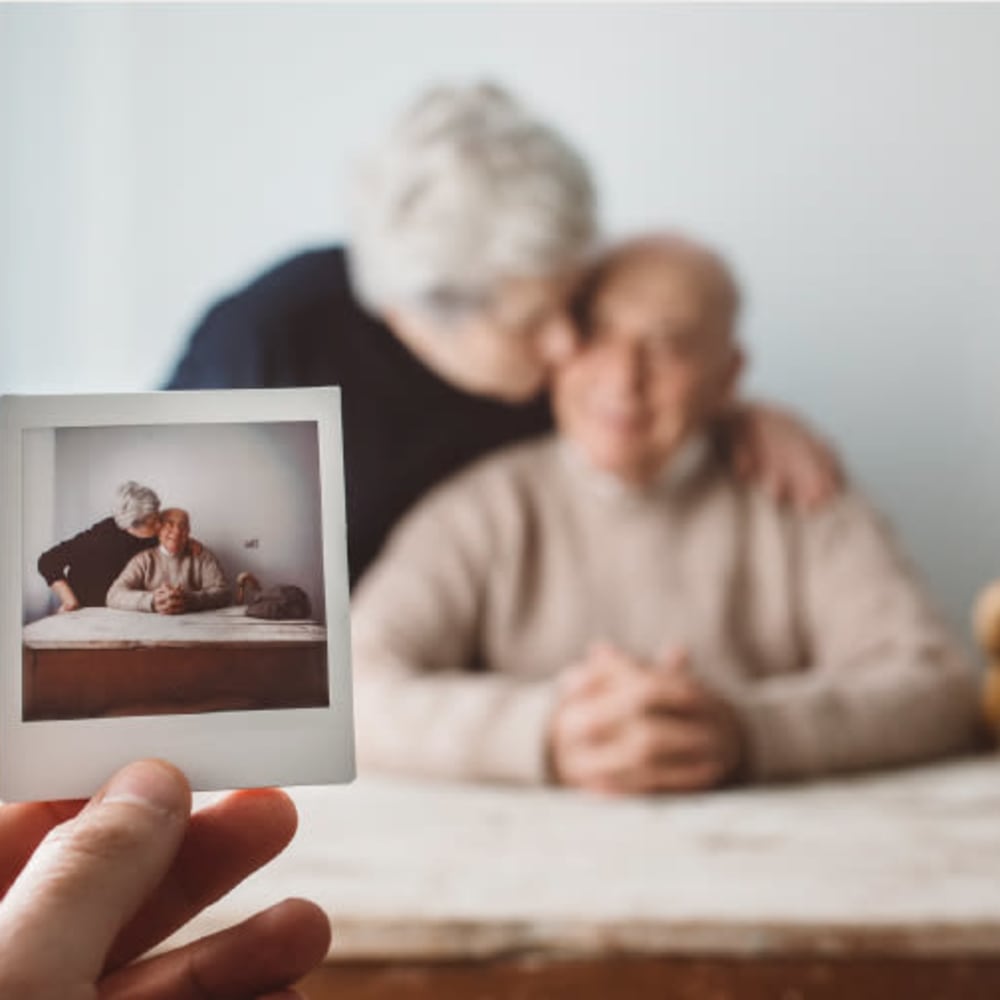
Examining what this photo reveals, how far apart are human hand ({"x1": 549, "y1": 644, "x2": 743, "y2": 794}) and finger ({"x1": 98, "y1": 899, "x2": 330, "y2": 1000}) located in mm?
892

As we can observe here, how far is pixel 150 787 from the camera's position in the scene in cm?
43

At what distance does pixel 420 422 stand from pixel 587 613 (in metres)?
0.32

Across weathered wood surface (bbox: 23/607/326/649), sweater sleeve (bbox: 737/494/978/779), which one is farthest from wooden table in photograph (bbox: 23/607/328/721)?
sweater sleeve (bbox: 737/494/978/779)

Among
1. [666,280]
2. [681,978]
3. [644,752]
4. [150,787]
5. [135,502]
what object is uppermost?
[666,280]

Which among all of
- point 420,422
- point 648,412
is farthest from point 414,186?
point 648,412

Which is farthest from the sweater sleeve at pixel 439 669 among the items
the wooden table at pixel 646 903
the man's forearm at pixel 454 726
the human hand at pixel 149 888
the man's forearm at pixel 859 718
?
the human hand at pixel 149 888

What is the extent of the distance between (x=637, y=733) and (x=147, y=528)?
0.99 metres

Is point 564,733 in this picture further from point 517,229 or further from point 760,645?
point 517,229

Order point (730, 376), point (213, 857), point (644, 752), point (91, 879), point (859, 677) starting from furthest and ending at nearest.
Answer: point (730, 376) → point (859, 677) → point (644, 752) → point (213, 857) → point (91, 879)

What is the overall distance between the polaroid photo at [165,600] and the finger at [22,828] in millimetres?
57

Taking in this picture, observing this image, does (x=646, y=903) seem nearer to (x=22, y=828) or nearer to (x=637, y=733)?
(x=637, y=733)

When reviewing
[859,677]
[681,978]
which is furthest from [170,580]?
[859,677]

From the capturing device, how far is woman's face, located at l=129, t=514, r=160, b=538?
0.46 meters

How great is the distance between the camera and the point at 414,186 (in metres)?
1.56
